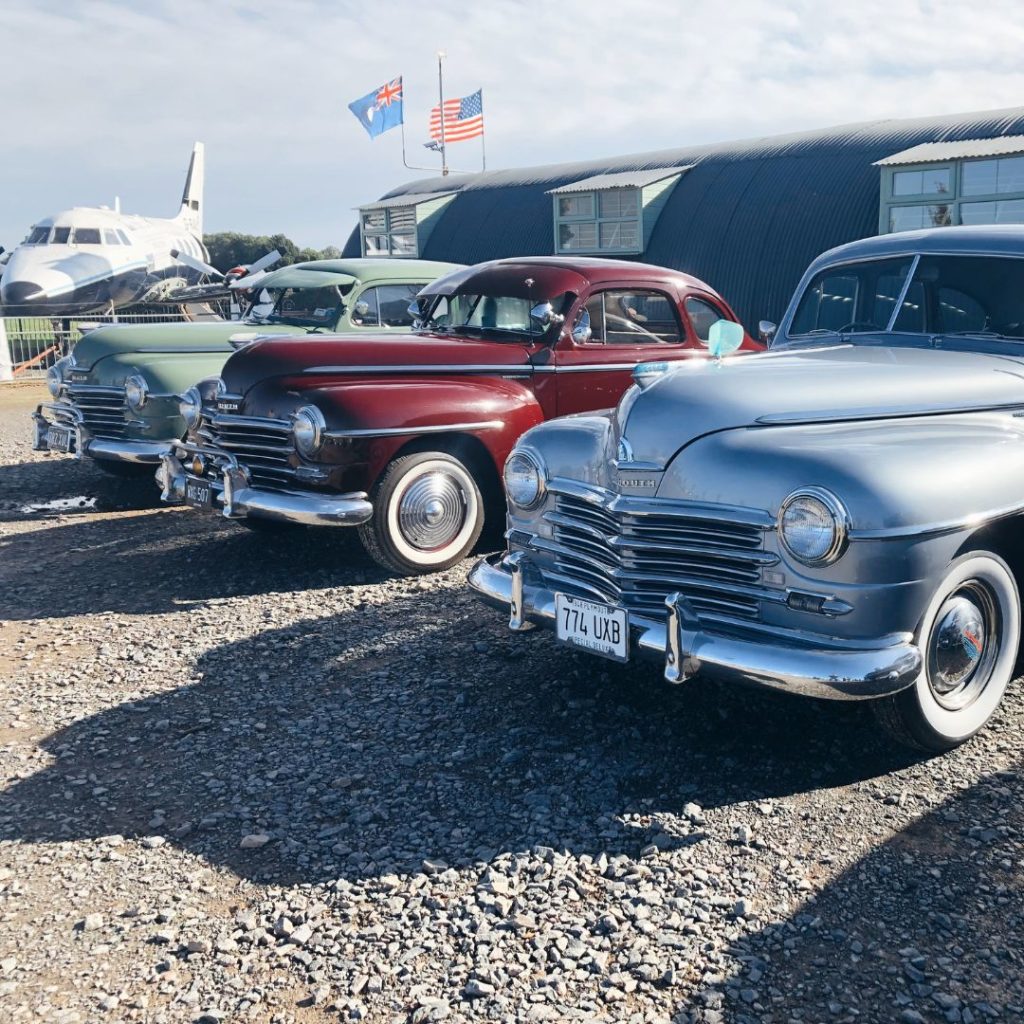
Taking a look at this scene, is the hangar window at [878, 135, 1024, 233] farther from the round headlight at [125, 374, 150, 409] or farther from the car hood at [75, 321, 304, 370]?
the round headlight at [125, 374, 150, 409]

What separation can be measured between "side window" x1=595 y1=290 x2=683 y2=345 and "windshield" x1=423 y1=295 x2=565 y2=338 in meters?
0.39

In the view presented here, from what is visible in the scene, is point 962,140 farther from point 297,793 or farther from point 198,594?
point 297,793

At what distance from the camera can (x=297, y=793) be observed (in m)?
3.66

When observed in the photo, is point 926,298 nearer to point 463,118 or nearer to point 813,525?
point 813,525

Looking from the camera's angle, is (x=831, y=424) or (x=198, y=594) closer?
(x=831, y=424)

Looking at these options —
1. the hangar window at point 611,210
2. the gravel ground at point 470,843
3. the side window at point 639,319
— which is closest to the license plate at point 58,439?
the gravel ground at point 470,843

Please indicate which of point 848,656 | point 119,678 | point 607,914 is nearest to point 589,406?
point 119,678

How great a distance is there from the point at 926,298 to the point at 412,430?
282 centimetres

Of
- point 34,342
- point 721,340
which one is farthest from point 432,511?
point 34,342

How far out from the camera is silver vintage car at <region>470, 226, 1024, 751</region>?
3326mm

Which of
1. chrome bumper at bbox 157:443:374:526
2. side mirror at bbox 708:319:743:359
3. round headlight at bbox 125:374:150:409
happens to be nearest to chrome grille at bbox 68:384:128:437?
round headlight at bbox 125:374:150:409

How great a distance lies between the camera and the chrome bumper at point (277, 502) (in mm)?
5977

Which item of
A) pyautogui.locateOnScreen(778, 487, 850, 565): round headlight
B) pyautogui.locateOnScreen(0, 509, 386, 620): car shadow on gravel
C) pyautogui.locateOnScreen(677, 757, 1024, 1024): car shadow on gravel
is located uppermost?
pyautogui.locateOnScreen(778, 487, 850, 565): round headlight

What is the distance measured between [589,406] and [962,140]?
1437 centimetres
